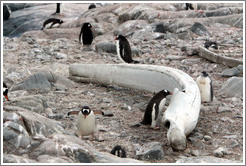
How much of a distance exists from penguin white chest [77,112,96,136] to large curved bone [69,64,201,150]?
90cm

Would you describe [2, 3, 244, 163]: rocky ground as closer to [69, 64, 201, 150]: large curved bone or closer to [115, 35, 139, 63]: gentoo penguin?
[69, 64, 201, 150]: large curved bone

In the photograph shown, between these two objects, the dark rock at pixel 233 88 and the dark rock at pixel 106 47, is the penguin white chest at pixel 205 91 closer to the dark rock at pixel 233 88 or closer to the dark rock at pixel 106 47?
the dark rock at pixel 233 88

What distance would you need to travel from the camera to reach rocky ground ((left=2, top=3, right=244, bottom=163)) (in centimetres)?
445

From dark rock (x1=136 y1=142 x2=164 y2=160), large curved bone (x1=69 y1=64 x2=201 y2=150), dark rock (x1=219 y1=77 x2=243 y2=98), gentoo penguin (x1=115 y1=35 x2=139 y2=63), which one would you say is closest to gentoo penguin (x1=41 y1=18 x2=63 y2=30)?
gentoo penguin (x1=115 y1=35 x2=139 y2=63)

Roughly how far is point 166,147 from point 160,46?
6.22m

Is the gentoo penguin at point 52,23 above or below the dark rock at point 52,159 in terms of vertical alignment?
below

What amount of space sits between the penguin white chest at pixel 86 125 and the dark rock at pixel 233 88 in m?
2.72

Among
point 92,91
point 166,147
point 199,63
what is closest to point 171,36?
point 199,63

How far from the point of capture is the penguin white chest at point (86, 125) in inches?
198

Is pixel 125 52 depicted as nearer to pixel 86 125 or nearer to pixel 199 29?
pixel 86 125

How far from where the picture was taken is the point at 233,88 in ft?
22.3

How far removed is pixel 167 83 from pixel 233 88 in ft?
3.97

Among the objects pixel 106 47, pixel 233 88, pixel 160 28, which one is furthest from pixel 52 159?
pixel 160 28

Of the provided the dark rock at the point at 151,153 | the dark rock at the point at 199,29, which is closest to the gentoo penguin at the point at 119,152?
the dark rock at the point at 151,153
